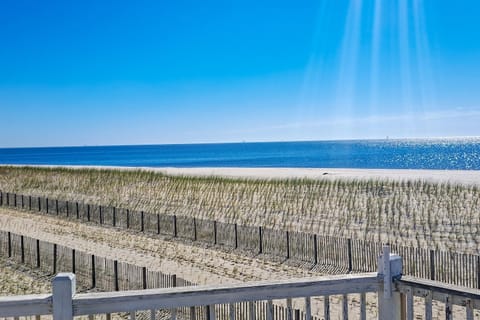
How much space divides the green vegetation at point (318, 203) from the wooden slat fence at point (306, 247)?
4135 mm

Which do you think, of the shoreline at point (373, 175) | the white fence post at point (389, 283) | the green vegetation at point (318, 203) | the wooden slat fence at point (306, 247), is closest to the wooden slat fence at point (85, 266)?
the wooden slat fence at point (306, 247)

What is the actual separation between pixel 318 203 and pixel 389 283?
78.1 ft

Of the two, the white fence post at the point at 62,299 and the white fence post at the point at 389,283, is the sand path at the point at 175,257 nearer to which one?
the white fence post at the point at 389,283

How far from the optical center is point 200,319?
1023 cm

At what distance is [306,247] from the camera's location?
1595 centimetres

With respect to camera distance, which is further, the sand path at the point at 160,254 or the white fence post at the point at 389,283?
the sand path at the point at 160,254

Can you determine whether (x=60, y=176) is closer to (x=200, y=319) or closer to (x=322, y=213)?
(x=322, y=213)

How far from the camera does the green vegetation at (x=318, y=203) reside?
2017cm

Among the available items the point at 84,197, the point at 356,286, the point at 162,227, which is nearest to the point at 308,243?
the point at 162,227

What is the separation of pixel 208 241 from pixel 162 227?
3.51 metres

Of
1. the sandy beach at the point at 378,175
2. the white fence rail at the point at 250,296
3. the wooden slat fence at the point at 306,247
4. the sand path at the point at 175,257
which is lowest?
the sand path at the point at 175,257

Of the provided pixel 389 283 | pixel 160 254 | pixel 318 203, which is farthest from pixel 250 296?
pixel 318 203

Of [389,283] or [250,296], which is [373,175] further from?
[250,296]

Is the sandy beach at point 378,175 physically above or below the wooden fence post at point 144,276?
→ above
